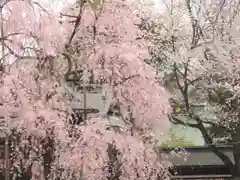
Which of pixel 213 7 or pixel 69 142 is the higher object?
pixel 213 7

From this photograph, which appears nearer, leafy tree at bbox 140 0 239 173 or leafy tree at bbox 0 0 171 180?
leafy tree at bbox 0 0 171 180

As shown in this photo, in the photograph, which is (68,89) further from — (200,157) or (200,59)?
(200,157)

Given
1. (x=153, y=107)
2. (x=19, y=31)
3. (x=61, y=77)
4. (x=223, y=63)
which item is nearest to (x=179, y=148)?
(x=223, y=63)

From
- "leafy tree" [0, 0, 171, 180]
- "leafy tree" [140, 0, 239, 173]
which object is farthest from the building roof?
"leafy tree" [0, 0, 171, 180]

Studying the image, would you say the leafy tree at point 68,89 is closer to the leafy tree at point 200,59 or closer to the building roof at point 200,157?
the leafy tree at point 200,59

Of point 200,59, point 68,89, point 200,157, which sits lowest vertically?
point 200,157

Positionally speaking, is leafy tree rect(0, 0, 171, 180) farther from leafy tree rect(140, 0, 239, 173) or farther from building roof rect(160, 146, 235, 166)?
building roof rect(160, 146, 235, 166)

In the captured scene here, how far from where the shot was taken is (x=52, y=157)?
673cm

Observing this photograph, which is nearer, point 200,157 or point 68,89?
point 68,89

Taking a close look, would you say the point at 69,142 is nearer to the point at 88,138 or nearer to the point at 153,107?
the point at 88,138

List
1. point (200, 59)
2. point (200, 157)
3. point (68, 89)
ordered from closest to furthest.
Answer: point (68, 89)
point (200, 59)
point (200, 157)

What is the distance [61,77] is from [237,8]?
3742mm

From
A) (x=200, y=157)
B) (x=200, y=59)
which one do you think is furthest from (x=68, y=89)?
(x=200, y=157)

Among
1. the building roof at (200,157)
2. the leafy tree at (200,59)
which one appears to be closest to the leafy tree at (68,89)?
the leafy tree at (200,59)
